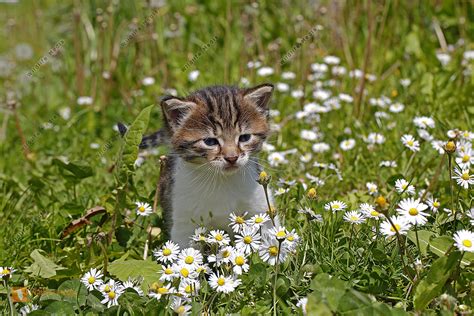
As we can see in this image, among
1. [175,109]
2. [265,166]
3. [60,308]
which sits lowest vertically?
[60,308]

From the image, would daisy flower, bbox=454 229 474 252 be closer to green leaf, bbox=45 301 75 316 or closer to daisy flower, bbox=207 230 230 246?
daisy flower, bbox=207 230 230 246

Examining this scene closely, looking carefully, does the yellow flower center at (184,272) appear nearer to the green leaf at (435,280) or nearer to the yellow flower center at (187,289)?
the yellow flower center at (187,289)

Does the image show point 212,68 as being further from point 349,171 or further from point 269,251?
point 269,251

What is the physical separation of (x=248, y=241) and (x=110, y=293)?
0.66m

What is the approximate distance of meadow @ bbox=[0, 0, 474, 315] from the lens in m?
3.02

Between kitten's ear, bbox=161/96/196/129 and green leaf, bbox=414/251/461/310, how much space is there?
5.53ft

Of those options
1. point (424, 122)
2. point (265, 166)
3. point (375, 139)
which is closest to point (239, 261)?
point (265, 166)

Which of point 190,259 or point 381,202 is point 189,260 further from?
point 381,202

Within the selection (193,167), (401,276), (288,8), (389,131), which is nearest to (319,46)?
(288,8)

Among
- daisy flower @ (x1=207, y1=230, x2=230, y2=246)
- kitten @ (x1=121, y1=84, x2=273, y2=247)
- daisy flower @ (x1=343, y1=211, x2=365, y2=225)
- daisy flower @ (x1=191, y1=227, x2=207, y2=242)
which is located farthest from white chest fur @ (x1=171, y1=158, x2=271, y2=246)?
daisy flower @ (x1=343, y1=211, x2=365, y2=225)

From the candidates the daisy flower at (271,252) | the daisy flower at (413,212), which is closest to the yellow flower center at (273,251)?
the daisy flower at (271,252)

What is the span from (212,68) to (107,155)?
6.02ft

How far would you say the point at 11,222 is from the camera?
4125 mm

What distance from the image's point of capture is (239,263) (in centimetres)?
305
